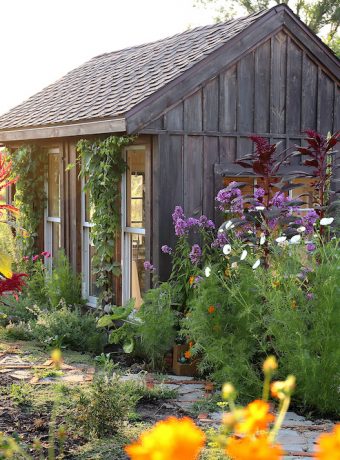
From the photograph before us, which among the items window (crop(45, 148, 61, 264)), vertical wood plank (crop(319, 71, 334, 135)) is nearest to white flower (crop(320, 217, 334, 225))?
vertical wood plank (crop(319, 71, 334, 135))

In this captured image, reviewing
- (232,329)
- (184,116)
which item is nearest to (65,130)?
(184,116)

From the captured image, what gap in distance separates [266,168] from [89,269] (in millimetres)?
3556

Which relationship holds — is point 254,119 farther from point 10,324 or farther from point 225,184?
point 10,324

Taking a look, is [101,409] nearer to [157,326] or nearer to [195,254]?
[157,326]

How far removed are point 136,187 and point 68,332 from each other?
1.79 m

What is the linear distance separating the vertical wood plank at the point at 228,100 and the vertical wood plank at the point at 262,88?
0.35m

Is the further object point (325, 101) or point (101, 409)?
point (325, 101)

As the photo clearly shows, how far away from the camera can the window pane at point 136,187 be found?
321 inches

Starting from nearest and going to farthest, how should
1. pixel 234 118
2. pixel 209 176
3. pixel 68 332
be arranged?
pixel 68 332
pixel 209 176
pixel 234 118

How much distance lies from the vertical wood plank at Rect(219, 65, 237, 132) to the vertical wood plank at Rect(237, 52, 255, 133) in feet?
0.21

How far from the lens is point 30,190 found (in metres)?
10.6

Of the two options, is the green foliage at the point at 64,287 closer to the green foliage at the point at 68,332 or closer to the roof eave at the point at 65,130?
the green foliage at the point at 68,332

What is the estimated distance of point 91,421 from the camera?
15.1 ft

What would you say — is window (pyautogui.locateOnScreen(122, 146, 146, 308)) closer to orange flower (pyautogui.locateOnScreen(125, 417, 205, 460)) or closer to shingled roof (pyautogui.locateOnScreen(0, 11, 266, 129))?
shingled roof (pyautogui.locateOnScreen(0, 11, 266, 129))
